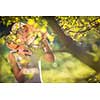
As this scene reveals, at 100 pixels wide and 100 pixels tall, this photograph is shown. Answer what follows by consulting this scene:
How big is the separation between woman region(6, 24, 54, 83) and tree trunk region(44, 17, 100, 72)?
149mm

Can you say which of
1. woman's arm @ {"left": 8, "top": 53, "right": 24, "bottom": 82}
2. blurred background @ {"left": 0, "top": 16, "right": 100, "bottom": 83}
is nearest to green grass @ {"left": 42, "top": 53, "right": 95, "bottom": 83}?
blurred background @ {"left": 0, "top": 16, "right": 100, "bottom": 83}

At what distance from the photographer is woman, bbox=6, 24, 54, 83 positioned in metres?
2.03

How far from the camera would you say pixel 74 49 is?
2035 mm

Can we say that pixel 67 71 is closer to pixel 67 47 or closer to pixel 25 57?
pixel 67 47

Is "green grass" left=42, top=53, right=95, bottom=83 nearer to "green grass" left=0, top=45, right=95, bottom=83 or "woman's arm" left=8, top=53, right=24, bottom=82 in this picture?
"green grass" left=0, top=45, right=95, bottom=83

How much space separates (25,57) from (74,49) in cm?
49

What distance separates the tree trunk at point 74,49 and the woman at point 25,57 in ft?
0.49

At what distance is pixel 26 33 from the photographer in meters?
2.08

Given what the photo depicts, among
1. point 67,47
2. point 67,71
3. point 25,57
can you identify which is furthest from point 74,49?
point 25,57

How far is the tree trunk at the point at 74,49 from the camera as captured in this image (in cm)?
202

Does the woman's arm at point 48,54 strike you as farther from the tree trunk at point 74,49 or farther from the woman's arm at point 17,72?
the woman's arm at point 17,72

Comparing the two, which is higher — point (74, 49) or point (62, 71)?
point (74, 49)

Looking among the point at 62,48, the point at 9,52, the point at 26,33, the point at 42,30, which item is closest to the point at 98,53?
the point at 62,48
